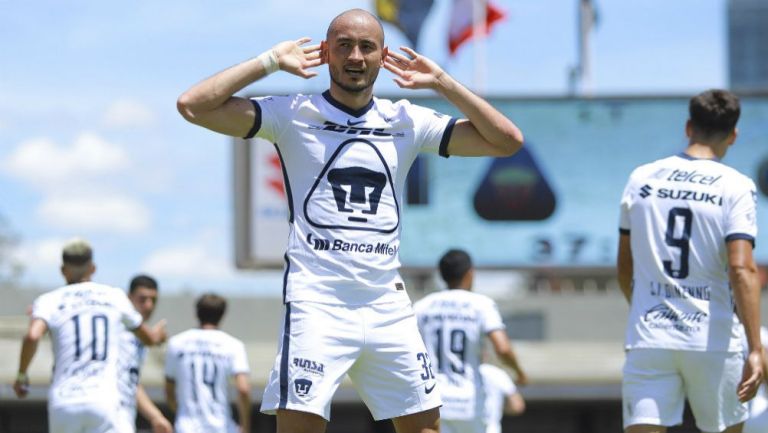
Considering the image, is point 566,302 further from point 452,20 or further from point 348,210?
point 348,210

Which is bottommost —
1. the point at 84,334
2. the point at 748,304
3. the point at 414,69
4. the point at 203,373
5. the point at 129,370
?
the point at 203,373

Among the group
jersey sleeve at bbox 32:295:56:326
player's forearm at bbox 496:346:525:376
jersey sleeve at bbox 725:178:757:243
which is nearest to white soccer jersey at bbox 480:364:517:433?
player's forearm at bbox 496:346:525:376

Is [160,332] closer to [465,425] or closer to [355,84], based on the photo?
[465,425]

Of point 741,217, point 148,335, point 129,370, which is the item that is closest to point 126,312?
point 148,335

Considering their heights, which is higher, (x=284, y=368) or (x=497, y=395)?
(x=284, y=368)

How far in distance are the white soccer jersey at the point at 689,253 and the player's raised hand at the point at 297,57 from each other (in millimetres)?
2012

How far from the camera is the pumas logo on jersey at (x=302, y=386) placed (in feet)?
18.0

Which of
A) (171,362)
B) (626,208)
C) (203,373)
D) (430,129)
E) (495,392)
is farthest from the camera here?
(495,392)

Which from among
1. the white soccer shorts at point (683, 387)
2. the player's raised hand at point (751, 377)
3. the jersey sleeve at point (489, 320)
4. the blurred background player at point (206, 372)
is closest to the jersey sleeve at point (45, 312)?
the blurred background player at point (206, 372)

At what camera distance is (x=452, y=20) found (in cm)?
3083

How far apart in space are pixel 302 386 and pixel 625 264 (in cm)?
225

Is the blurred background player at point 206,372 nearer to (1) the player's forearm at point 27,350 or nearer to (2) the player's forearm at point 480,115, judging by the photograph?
(1) the player's forearm at point 27,350

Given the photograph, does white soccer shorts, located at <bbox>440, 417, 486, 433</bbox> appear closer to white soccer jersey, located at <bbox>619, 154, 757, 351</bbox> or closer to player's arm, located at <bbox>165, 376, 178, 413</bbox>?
player's arm, located at <bbox>165, 376, 178, 413</bbox>

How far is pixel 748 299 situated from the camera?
6500 mm
